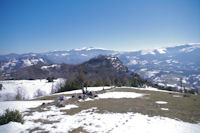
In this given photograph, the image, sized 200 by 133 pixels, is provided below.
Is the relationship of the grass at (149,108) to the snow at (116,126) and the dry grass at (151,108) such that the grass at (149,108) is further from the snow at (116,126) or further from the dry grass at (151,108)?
the snow at (116,126)

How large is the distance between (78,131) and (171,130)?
23.6ft

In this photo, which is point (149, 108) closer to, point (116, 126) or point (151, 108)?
point (151, 108)

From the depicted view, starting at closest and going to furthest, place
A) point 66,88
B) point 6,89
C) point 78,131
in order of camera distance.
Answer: point 78,131 → point 66,88 → point 6,89

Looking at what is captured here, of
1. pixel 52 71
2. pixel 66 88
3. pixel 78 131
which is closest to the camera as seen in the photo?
pixel 78 131

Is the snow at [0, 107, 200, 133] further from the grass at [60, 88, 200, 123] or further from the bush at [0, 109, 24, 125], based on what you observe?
the grass at [60, 88, 200, 123]

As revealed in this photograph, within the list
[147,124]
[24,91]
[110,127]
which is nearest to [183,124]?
[147,124]

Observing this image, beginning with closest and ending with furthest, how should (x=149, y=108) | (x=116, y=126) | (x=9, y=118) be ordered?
(x=116, y=126) < (x=9, y=118) < (x=149, y=108)

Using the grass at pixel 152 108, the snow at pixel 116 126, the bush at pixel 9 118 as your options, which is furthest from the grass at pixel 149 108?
the bush at pixel 9 118

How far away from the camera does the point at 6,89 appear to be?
71312mm

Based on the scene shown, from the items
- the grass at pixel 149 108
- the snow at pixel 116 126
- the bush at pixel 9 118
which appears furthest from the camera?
the grass at pixel 149 108

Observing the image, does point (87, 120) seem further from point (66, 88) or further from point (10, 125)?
point (66, 88)

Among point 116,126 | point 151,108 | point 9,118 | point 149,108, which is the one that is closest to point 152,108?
point 151,108

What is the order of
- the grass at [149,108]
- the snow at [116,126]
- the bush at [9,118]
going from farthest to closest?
the grass at [149,108]
the bush at [9,118]
the snow at [116,126]

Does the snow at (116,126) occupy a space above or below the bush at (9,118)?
below
